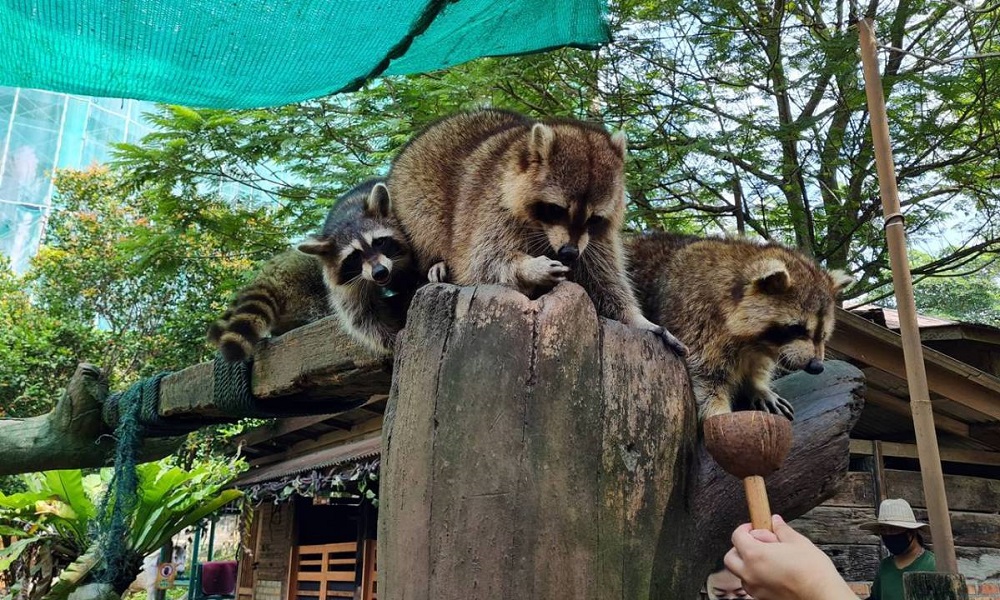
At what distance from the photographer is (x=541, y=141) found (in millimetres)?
2412

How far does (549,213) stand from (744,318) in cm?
65

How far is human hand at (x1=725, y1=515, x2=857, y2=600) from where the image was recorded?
145 cm

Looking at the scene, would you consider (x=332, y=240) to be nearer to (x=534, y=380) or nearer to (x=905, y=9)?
(x=534, y=380)

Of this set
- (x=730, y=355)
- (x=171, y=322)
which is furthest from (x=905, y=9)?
(x=171, y=322)

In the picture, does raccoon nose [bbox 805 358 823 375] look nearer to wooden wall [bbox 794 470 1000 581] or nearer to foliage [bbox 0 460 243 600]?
wooden wall [bbox 794 470 1000 581]

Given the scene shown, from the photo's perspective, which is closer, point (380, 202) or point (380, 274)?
point (380, 274)

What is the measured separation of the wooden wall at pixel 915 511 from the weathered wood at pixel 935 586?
2.78 metres

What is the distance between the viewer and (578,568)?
4.83ft

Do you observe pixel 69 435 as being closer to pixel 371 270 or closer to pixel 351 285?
pixel 351 285

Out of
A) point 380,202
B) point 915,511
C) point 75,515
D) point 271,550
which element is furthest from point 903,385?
point 271,550

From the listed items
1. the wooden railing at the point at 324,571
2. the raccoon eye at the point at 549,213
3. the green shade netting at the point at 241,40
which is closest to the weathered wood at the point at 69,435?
the green shade netting at the point at 241,40

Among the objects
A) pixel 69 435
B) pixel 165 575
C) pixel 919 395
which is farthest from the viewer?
pixel 165 575

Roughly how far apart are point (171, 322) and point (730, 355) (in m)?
13.2

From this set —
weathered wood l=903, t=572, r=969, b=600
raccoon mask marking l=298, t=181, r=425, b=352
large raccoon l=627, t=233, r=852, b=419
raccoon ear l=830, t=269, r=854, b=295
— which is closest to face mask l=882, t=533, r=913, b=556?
weathered wood l=903, t=572, r=969, b=600
